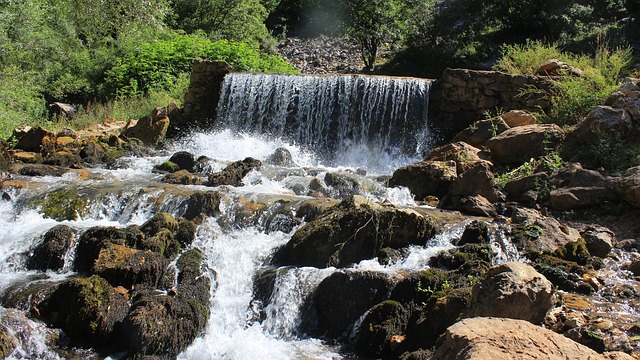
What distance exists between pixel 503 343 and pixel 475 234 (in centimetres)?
362

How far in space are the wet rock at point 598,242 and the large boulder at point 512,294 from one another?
7.48 ft

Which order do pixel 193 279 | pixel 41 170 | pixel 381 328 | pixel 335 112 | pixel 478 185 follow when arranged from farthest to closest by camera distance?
pixel 335 112 < pixel 41 170 < pixel 478 185 < pixel 193 279 < pixel 381 328

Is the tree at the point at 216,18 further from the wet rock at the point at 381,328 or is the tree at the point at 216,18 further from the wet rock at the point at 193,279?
the wet rock at the point at 381,328

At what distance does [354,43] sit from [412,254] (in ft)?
45.5

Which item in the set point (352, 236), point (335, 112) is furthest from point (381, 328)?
point (335, 112)

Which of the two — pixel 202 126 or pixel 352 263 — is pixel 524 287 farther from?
pixel 202 126

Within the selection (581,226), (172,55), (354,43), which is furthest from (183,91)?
(581,226)

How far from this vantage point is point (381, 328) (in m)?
5.20

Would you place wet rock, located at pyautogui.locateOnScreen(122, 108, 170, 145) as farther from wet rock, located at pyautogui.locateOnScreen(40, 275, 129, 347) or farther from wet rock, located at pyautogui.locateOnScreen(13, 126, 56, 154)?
wet rock, located at pyautogui.locateOnScreen(40, 275, 129, 347)

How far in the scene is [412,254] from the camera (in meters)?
6.47

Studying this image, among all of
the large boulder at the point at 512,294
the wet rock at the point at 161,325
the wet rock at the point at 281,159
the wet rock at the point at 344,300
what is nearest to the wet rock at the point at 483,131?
the wet rock at the point at 281,159

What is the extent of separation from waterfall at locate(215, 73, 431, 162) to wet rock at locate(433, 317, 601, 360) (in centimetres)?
857

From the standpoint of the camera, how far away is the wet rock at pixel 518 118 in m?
9.88

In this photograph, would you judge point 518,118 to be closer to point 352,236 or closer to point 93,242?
point 352,236
